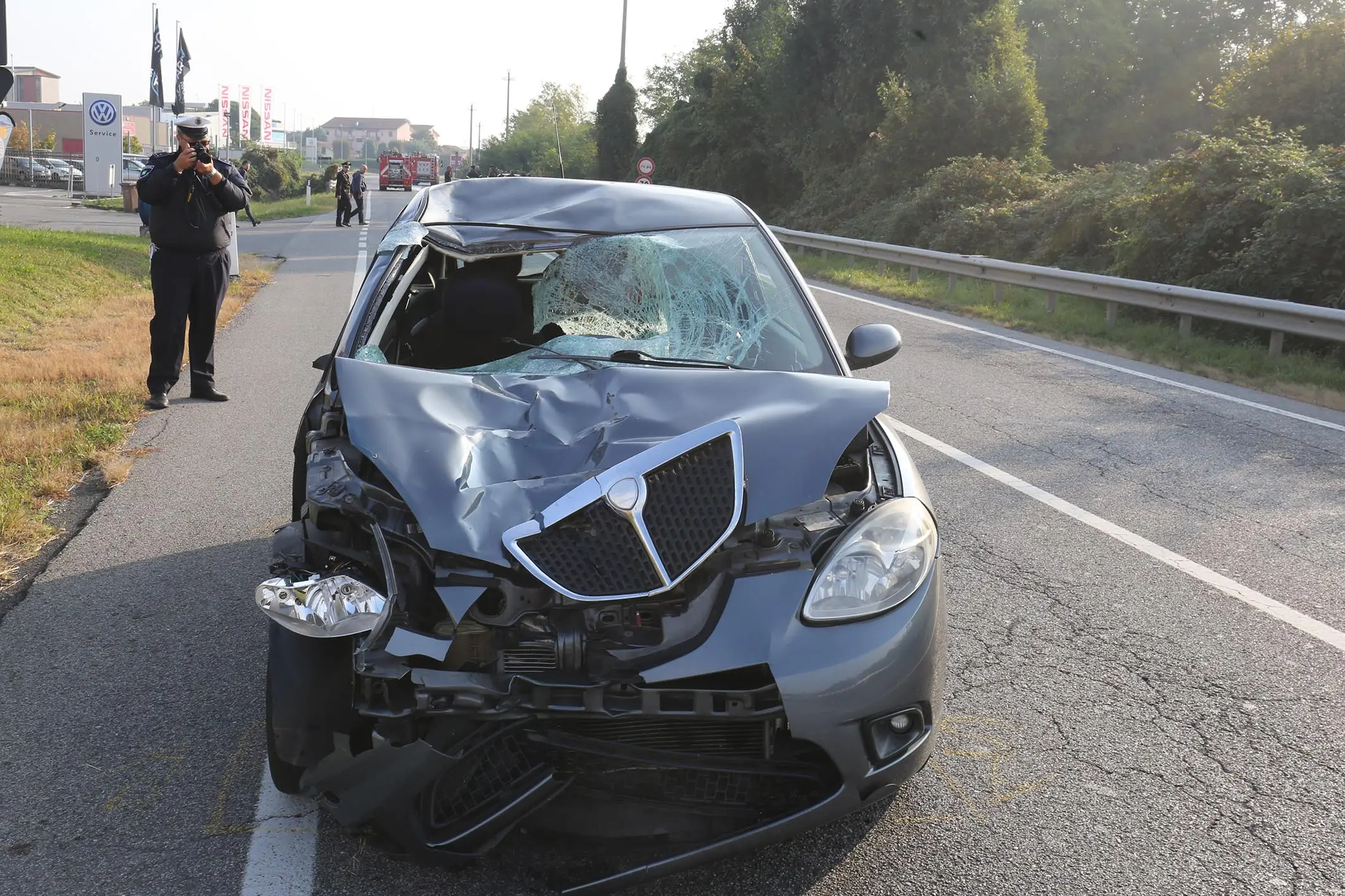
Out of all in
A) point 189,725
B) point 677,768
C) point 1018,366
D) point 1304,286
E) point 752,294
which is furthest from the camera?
point 1304,286

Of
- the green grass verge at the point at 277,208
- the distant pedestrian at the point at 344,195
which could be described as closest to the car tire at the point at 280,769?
the distant pedestrian at the point at 344,195

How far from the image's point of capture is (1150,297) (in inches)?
520

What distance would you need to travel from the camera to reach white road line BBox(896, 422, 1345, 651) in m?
4.41

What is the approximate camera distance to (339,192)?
32.9m

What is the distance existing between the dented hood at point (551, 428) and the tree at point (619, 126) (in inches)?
2308

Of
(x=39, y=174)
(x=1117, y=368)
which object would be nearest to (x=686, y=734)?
(x=1117, y=368)

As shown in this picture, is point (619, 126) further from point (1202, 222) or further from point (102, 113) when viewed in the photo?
point (1202, 222)

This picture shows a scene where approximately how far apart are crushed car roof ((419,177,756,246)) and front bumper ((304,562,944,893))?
2.26m

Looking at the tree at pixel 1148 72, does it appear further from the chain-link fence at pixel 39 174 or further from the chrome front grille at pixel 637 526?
the chain-link fence at pixel 39 174

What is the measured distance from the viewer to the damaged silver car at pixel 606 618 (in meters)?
2.46

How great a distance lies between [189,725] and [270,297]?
12863 mm

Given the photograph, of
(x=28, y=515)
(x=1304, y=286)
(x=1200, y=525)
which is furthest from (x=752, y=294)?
(x=1304, y=286)

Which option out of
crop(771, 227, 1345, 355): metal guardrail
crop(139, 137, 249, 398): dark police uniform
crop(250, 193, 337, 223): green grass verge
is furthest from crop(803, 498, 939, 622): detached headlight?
crop(250, 193, 337, 223): green grass verge

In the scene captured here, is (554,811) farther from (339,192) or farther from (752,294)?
(339,192)
